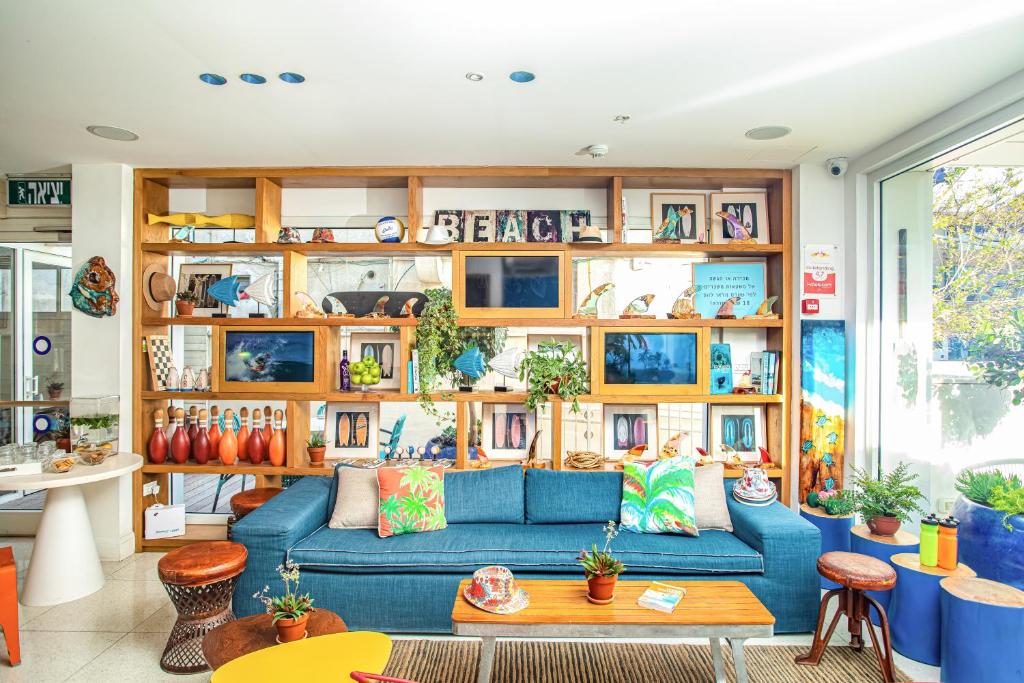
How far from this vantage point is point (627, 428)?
4.24 m

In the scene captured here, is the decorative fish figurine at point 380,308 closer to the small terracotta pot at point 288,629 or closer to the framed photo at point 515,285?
the framed photo at point 515,285

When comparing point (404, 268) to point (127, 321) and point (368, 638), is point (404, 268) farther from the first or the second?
point (368, 638)

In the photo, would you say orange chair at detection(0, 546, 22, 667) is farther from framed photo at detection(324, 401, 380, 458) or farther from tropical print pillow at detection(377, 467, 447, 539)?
framed photo at detection(324, 401, 380, 458)

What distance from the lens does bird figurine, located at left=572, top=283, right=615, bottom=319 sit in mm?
4250

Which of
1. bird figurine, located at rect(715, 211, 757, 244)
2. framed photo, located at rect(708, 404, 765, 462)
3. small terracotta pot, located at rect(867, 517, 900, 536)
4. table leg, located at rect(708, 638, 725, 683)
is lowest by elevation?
table leg, located at rect(708, 638, 725, 683)

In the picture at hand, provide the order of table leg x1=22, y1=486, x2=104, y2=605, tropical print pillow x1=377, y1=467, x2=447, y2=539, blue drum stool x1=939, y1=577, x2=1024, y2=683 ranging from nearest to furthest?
blue drum stool x1=939, y1=577, x2=1024, y2=683, tropical print pillow x1=377, y1=467, x2=447, y2=539, table leg x1=22, y1=486, x2=104, y2=605

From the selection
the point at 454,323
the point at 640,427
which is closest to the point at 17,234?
the point at 454,323

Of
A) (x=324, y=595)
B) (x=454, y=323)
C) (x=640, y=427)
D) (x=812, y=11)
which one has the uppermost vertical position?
(x=812, y=11)

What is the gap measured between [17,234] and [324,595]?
360 cm

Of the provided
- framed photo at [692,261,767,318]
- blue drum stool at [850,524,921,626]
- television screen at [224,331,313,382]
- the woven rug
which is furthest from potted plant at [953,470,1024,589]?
television screen at [224,331,313,382]

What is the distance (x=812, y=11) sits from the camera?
2.16 meters

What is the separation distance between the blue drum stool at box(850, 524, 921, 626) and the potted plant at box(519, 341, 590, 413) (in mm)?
1706

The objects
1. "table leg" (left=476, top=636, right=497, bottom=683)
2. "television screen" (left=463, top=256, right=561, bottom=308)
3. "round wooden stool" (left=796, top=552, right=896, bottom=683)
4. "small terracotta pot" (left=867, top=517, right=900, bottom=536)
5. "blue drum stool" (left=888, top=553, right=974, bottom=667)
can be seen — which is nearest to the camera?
"table leg" (left=476, top=636, right=497, bottom=683)

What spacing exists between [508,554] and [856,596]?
1.62 m
